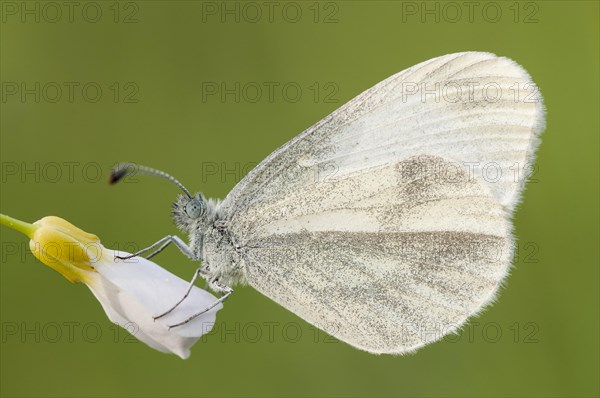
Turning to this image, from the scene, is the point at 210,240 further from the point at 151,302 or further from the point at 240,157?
the point at 240,157

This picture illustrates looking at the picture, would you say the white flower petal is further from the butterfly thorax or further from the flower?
the butterfly thorax

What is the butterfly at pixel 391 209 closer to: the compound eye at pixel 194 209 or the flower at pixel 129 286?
the compound eye at pixel 194 209

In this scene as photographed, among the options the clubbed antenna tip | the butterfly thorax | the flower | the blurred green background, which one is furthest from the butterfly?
the blurred green background

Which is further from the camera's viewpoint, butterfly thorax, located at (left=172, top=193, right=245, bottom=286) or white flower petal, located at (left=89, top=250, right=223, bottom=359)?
butterfly thorax, located at (left=172, top=193, right=245, bottom=286)

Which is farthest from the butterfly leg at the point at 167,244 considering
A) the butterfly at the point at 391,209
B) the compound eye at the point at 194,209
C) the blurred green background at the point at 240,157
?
the blurred green background at the point at 240,157

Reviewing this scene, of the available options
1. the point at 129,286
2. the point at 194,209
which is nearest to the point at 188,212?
the point at 194,209
